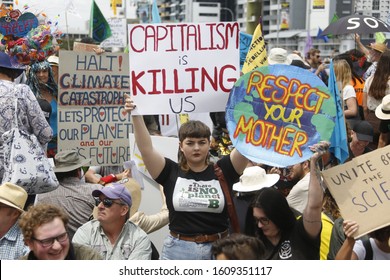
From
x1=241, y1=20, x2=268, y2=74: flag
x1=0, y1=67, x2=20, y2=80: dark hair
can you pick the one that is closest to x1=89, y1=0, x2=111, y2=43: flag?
x1=241, y1=20, x2=268, y2=74: flag

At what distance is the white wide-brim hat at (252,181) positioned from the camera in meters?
4.84

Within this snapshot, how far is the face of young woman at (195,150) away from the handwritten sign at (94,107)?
2.36 meters

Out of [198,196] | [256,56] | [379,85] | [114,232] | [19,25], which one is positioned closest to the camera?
[198,196]

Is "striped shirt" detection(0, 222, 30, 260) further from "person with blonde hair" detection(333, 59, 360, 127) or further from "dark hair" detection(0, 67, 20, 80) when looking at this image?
"person with blonde hair" detection(333, 59, 360, 127)

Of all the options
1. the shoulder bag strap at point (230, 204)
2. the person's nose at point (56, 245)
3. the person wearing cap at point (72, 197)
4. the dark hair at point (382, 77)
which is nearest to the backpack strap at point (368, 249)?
the shoulder bag strap at point (230, 204)

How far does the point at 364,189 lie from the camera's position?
3.97 meters

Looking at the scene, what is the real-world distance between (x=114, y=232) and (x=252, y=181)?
0.87 meters

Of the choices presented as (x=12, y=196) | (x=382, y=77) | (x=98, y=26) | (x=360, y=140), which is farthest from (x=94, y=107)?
(x=98, y=26)

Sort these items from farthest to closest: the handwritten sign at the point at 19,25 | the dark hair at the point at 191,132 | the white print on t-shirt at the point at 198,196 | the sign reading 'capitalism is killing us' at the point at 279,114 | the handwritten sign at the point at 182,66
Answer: the handwritten sign at the point at 19,25, the handwritten sign at the point at 182,66, the dark hair at the point at 191,132, the white print on t-shirt at the point at 198,196, the sign reading 'capitalism is killing us' at the point at 279,114

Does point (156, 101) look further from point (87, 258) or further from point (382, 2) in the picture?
point (382, 2)

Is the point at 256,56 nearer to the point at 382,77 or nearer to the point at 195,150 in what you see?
the point at 382,77

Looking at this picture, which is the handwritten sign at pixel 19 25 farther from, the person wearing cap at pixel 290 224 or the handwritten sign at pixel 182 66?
the person wearing cap at pixel 290 224

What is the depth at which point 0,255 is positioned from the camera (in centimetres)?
441

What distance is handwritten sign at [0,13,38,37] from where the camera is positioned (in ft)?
31.9
